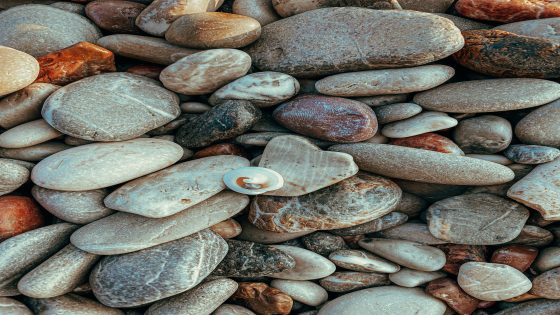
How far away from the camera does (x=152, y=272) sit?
2.67 meters

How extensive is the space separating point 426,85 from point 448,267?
1075mm

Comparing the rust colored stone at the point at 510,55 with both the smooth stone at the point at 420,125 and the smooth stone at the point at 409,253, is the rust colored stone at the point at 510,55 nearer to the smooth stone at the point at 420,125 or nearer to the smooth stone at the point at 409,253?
the smooth stone at the point at 420,125

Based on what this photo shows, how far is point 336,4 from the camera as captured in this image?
336 cm

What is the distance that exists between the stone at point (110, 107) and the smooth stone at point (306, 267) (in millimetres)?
1137

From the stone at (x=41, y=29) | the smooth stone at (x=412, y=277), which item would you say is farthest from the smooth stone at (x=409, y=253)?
the stone at (x=41, y=29)

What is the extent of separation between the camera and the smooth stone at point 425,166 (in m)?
2.76

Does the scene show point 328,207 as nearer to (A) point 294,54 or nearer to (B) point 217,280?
(B) point 217,280

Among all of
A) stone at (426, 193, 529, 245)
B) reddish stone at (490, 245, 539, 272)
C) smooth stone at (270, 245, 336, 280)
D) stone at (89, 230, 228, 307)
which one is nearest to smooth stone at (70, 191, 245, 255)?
stone at (89, 230, 228, 307)

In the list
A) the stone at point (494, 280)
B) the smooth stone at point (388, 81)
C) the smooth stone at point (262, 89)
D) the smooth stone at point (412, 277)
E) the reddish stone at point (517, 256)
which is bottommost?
the smooth stone at point (412, 277)

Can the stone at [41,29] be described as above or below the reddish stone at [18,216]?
above

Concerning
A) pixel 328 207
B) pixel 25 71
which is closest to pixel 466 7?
pixel 328 207

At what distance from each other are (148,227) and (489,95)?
82.5 inches

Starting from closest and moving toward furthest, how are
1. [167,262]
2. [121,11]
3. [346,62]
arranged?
[167,262] < [346,62] < [121,11]

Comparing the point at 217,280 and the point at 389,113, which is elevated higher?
the point at 389,113
